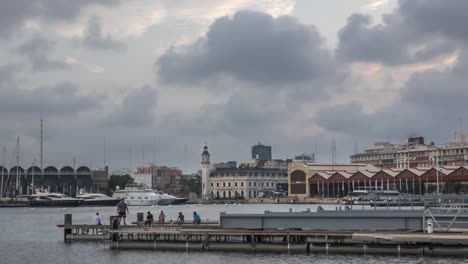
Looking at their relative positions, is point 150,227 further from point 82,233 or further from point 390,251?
point 390,251

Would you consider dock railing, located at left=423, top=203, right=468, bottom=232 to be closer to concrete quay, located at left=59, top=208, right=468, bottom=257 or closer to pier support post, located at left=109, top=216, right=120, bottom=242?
concrete quay, located at left=59, top=208, right=468, bottom=257

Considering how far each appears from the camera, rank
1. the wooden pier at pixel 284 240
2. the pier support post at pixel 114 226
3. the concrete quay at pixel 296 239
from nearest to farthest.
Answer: the wooden pier at pixel 284 240 < the concrete quay at pixel 296 239 < the pier support post at pixel 114 226

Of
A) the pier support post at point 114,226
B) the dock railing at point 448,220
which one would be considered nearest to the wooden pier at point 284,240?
the pier support post at point 114,226

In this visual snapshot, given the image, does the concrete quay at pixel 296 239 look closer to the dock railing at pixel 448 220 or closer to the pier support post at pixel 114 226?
the pier support post at pixel 114 226

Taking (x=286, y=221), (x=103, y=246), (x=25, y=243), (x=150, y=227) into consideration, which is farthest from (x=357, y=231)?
(x=25, y=243)

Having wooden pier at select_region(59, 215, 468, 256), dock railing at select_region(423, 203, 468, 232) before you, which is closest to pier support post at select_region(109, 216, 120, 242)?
wooden pier at select_region(59, 215, 468, 256)

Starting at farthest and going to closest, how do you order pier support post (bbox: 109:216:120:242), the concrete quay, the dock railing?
pier support post (bbox: 109:216:120:242) < the dock railing < the concrete quay

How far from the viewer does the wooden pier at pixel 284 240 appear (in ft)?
177

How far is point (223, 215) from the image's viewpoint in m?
64.2

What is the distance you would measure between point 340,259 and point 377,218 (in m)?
4.85

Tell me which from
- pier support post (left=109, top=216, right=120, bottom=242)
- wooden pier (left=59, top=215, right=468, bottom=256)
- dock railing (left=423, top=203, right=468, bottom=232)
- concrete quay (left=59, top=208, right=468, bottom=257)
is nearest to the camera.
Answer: wooden pier (left=59, top=215, right=468, bottom=256)

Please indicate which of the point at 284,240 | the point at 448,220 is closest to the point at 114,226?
the point at 284,240

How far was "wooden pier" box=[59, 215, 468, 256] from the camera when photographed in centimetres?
5406

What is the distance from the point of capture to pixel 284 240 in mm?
60969
